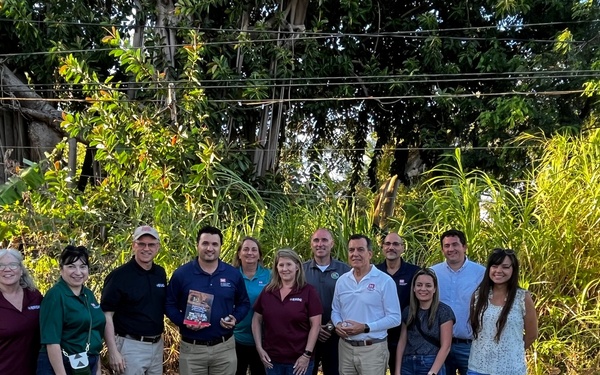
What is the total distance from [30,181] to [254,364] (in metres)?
→ 3.44

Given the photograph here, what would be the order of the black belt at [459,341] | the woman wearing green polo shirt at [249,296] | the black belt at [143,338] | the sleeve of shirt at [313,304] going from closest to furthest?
the black belt at [143,338] → the sleeve of shirt at [313,304] → the black belt at [459,341] → the woman wearing green polo shirt at [249,296]

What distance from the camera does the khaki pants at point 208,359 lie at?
5.25m

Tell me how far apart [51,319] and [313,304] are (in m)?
1.97

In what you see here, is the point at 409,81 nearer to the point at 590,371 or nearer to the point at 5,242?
the point at 590,371

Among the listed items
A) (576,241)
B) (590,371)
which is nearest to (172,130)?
(576,241)

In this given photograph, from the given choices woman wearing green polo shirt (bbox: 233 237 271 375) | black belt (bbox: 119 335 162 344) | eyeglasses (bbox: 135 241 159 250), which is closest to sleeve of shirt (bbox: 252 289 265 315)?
woman wearing green polo shirt (bbox: 233 237 271 375)

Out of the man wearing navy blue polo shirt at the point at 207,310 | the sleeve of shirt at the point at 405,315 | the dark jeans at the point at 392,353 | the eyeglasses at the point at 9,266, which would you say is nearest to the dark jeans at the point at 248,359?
the man wearing navy blue polo shirt at the point at 207,310

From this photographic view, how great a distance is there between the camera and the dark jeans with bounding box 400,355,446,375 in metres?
5.08

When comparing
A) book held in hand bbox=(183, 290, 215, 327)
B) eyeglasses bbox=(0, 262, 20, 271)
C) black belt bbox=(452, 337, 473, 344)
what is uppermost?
eyeglasses bbox=(0, 262, 20, 271)

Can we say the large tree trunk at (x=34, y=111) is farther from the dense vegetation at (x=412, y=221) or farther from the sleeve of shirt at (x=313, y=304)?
the sleeve of shirt at (x=313, y=304)

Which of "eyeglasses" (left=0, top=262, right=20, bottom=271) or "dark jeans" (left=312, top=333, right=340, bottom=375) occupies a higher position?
"eyeglasses" (left=0, top=262, right=20, bottom=271)

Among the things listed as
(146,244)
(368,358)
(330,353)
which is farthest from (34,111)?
(368,358)

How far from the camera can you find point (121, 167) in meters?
10.1

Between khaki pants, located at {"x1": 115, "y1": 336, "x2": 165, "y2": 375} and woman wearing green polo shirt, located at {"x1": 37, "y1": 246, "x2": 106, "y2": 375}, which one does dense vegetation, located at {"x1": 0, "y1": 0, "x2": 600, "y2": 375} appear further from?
woman wearing green polo shirt, located at {"x1": 37, "y1": 246, "x2": 106, "y2": 375}
